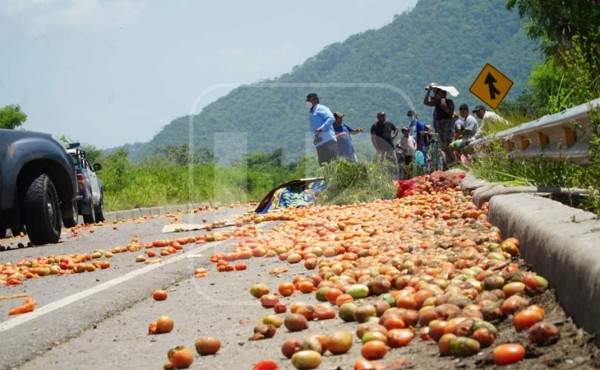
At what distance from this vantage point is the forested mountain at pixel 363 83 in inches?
582

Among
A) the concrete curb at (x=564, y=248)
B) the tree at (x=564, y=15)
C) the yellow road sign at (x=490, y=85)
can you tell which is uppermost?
the tree at (x=564, y=15)

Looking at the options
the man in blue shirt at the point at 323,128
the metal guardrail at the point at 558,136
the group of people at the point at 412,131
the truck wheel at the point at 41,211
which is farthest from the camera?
the group of people at the point at 412,131

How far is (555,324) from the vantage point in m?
3.28

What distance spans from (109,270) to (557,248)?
16.4 feet

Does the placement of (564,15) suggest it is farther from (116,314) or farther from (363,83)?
(116,314)

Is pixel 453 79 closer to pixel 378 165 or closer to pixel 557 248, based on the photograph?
pixel 378 165

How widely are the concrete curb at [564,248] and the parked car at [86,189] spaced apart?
15.0 m

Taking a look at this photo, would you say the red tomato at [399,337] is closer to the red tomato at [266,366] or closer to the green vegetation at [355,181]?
the red tomato at [266,366]

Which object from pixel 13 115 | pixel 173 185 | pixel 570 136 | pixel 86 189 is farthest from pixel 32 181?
pixel 13 115

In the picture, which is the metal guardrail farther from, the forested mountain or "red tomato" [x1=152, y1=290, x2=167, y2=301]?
"red tomato" [x1=152, y1=290, x2=167, y2=301]

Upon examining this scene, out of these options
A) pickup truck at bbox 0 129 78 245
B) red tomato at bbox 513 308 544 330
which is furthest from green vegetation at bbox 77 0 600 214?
pickup truck at bbox 0 129 78 245

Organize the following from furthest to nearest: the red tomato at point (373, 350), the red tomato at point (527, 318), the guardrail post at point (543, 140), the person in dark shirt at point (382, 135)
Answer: the person in dark shirt at point (382, 135), the guardrail post at point (543, 140), the red tomato at point (373, 350), the red tomato at point (527, 318)

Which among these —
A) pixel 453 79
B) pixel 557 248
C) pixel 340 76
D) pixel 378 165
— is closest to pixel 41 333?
pixel 557 248

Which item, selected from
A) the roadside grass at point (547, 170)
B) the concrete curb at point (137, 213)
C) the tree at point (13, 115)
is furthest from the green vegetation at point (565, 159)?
the tree at point (13, 115)
